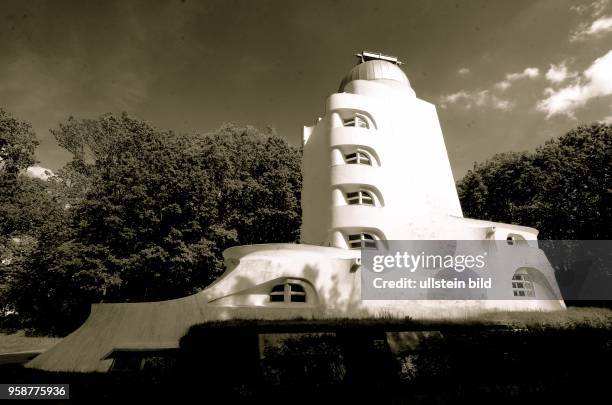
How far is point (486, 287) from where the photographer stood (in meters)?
17.3

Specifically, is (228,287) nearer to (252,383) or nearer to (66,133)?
(252,383)

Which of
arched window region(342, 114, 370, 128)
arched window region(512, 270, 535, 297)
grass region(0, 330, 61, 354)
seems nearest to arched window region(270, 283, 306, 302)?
arched window region(342, 114, 370, 128)

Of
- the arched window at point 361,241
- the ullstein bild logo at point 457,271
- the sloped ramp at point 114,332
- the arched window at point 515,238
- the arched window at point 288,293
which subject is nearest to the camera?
the sloped ramp at point 114,332

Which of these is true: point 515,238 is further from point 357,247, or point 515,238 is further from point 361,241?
point 357,247

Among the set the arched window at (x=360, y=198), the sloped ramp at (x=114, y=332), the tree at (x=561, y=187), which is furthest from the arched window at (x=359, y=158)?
the tree at (x=561, y=187)

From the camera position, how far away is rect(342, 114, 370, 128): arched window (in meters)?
21.1

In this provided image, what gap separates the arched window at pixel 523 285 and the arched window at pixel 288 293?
11.1 m

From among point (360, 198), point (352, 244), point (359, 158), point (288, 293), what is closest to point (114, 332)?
point (288, 293)

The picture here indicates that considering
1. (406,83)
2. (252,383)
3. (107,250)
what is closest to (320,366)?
(252,383)

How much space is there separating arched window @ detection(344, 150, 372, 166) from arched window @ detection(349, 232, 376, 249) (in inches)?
172

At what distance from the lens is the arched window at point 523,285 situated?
59.9 ft

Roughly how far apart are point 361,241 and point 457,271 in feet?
16.5

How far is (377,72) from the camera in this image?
2520cm

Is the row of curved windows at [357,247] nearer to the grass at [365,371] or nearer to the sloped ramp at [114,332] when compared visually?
the sloped ramp at [114,332]
